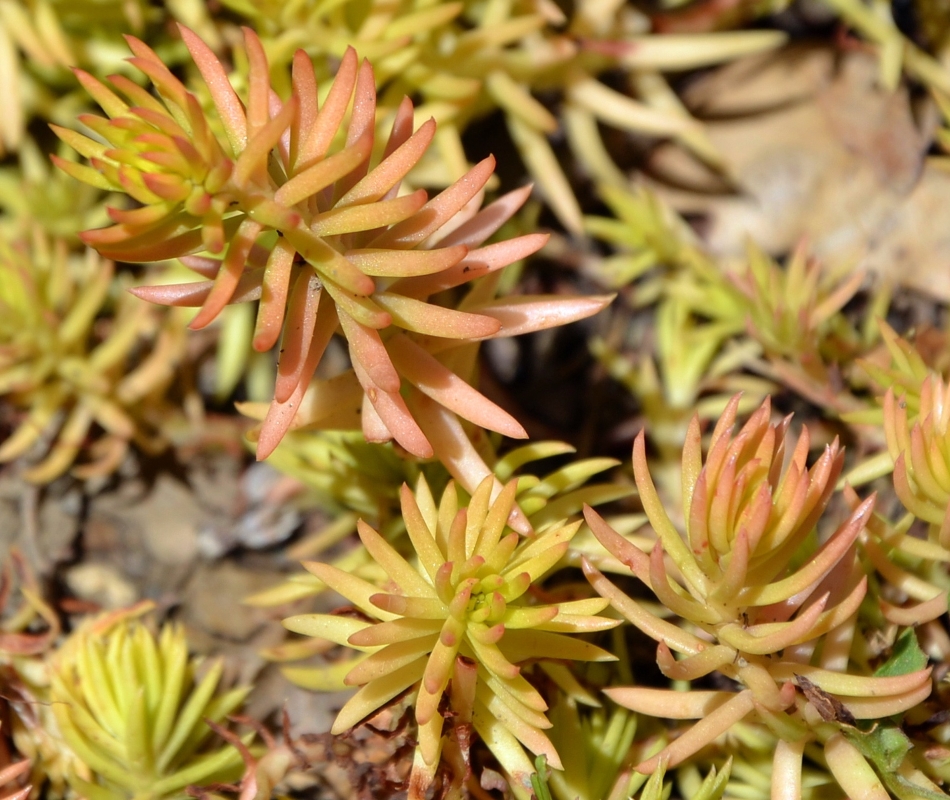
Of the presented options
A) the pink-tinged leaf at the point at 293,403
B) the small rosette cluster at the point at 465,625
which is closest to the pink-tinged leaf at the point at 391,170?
the pink-tinged leaf at the point at 293,403

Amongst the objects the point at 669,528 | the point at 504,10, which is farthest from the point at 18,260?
the point at 669,528

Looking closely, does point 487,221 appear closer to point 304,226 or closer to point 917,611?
point 304,226

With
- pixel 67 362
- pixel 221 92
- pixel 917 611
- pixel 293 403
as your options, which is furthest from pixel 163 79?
pixel 917 611

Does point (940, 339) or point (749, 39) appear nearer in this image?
point (940, 339)

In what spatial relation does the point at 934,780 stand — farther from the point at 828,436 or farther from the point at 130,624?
Answer: the point at 130,624

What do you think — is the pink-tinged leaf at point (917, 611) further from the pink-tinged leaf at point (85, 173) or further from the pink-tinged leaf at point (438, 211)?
the pink-tinged leaf at point (85, 173)

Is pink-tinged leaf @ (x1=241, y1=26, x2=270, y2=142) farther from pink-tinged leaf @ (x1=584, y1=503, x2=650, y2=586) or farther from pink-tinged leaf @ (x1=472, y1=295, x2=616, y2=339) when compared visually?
pink-tinged leaf @ (x1=584, y1=503, x2=650, y2=586)
